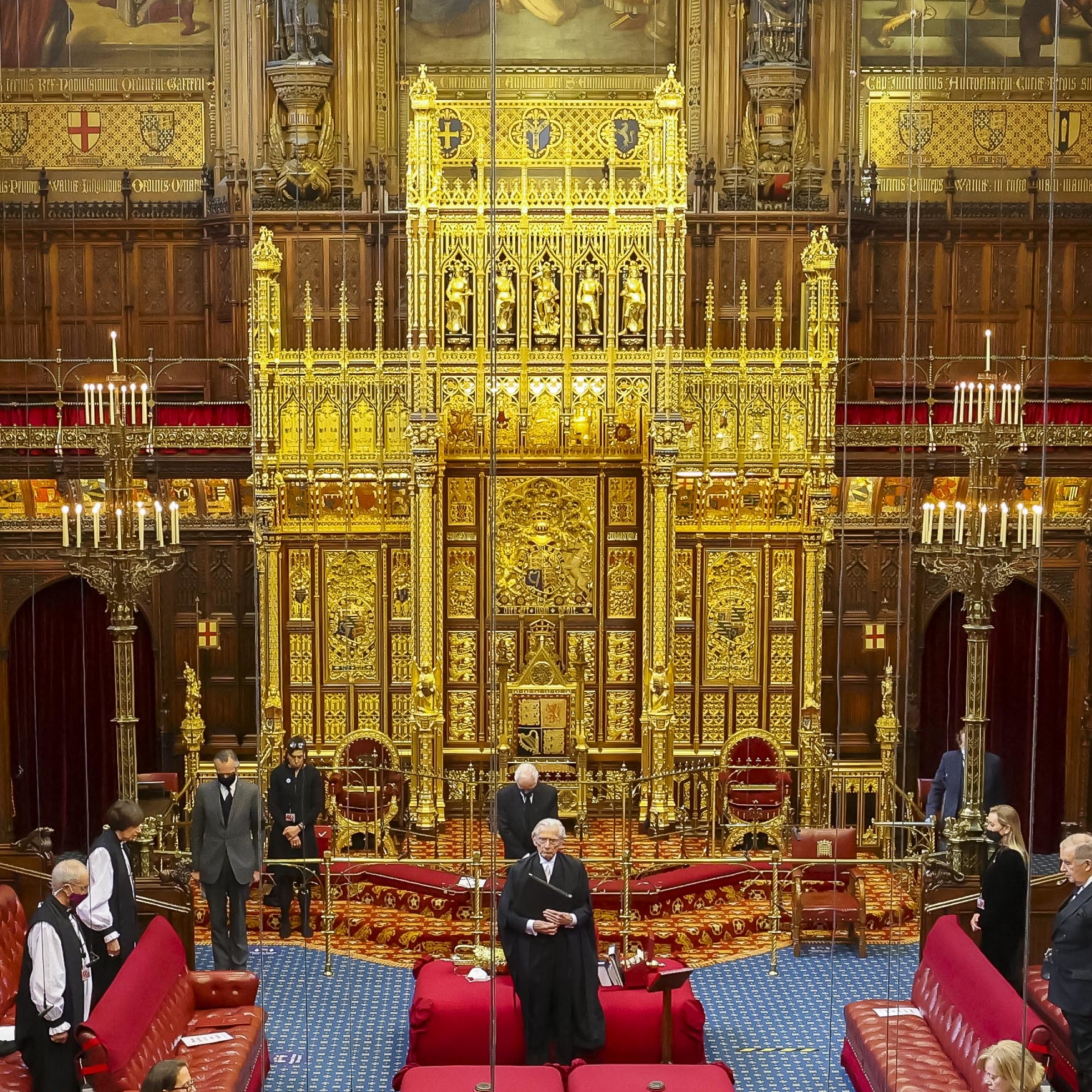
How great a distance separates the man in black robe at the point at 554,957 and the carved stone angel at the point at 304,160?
789cm

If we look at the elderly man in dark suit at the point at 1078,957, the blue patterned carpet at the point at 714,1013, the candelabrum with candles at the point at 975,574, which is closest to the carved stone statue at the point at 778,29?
the candelabrum with candles at the point at 975,574

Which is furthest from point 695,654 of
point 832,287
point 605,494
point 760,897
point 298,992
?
point 298,992

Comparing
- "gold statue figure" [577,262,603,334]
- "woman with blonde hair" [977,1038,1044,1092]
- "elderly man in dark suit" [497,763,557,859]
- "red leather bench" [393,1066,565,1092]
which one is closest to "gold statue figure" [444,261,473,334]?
"gold statue figure" [577,262,603,334]

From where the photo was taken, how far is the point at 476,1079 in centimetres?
684

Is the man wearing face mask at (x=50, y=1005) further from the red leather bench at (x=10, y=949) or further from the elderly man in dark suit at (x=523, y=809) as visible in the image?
the elderly man in dark suit at (x=523, y=809)

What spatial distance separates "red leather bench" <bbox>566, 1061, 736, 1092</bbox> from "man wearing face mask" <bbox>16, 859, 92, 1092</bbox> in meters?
2.15

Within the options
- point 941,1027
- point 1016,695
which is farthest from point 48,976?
point 1016,695

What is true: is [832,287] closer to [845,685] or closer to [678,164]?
[678,164]

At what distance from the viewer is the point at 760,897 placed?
1069 cm

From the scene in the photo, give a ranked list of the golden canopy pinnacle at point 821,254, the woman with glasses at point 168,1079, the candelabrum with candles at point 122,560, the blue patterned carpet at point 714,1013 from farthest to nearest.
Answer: the golden canopy pinnacle at point 821,254, the candelabrum with candles at point 122,560, the blue patterned carpet at point 714,1013, the woman with glasses at point 168,1079

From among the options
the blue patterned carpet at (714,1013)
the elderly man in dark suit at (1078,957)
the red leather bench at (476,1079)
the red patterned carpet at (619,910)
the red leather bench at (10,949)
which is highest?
the elderly man in dark suit at (1078,957)

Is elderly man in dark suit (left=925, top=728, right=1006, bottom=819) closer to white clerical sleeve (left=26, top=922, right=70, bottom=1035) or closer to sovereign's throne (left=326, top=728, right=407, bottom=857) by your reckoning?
sovereign's throne (left=326, top=728, right=407, bottom=857)

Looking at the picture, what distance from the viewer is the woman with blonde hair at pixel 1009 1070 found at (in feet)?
17.4

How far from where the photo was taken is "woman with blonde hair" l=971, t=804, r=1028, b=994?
25.1 ft
